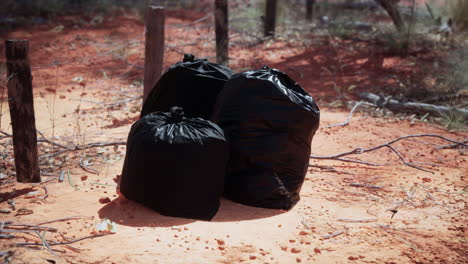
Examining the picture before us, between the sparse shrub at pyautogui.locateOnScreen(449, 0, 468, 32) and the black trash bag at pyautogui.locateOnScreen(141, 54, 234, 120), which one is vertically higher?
the sparse shrub at pyautogui.locateOnScreen(449, 0, 468, 32)

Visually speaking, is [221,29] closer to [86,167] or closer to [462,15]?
[86,167]

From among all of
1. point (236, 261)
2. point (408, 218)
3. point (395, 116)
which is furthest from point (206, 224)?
point (395, 116)

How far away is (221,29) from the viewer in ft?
21.9

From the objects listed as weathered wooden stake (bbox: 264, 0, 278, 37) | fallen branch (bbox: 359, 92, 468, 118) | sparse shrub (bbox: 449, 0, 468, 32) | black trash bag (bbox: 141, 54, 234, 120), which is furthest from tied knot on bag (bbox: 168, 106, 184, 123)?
sparse shrub (bbox: 449, 0, 468, 32)

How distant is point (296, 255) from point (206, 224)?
570 mm

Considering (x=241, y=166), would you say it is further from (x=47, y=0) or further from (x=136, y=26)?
(x=47, y=0)

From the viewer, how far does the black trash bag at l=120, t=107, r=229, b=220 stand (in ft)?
9.11

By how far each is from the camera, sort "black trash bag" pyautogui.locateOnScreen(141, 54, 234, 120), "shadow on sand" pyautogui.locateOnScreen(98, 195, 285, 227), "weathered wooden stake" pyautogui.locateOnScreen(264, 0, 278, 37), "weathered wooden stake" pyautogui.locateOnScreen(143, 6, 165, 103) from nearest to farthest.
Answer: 1. "shadow on sand" pyautogui.locateOnScreen(98, 195, 285, 227)
2. "black trash bag" pyautogui.locateOnScreen(141, 54, 234, 120)
3. "weathered wooden stake" pyautogui.locateOnScreen(143, 6, 165, 103)
4. "weathered wooden stake" pyautogui.locateOnScreen(264, 0, 278, 37)

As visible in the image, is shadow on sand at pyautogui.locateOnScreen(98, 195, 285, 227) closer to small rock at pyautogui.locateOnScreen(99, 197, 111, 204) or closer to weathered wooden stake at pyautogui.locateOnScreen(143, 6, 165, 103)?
small rock at pyautogui.locateOnScreen(99, 197, 111, 204)

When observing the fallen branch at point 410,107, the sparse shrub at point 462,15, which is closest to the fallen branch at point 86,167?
the fallen branch at point 410,107

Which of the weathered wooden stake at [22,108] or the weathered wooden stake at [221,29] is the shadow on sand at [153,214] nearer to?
the weathered wooden stake at [22,108]

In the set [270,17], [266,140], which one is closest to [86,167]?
[266,140]

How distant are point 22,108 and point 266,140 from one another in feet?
5.21

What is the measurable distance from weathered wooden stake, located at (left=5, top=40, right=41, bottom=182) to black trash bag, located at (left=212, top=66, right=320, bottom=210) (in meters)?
1.30
